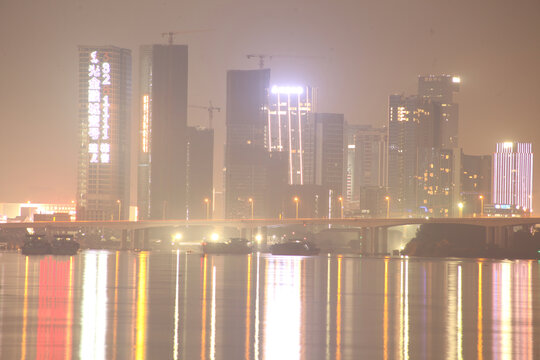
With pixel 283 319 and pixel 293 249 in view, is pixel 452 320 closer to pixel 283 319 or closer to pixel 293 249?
pixel 283 319

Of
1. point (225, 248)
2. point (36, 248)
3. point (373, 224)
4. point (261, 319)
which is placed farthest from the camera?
point (373, 224)

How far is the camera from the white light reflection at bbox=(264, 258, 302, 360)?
14.2 meters

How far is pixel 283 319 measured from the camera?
59.7 ft

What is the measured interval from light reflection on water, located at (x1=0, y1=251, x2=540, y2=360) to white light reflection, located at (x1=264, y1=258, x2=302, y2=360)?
2 centimetres

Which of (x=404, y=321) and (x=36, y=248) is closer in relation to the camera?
(x=404, y=321)

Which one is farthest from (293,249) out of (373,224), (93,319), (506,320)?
(373,224)

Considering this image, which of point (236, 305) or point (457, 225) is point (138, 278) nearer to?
point (236, 305)

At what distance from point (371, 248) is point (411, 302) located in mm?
101228

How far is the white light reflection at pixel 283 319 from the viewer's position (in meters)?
14.2

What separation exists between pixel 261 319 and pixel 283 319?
1.54 ft

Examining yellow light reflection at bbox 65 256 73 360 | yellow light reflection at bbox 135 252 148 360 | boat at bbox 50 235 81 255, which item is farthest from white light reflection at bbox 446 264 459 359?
boat at bbox 50 235 81 255

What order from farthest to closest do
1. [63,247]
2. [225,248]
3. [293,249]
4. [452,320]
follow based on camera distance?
1. [293,249]
2. [225,248]
3. [63,247]
4. [452,320]

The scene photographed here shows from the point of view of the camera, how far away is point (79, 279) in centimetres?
2958

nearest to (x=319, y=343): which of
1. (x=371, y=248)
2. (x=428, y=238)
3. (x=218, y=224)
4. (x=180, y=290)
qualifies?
(x=180, y=290)
